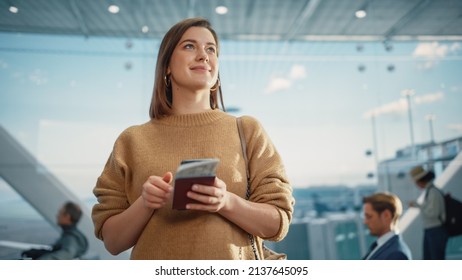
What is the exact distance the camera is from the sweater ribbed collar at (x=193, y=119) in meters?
0.97

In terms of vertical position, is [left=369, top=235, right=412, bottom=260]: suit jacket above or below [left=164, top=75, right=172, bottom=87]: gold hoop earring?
below

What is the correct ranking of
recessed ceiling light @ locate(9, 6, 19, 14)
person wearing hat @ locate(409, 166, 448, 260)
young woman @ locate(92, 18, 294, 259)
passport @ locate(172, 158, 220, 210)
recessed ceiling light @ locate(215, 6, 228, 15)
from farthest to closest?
recessed ceiling light @ locate(215, 6, 228, 15)
person wearing hat @ locate(409, 166, 448, 260)
recessed ceiling light @ locate(9, 6, 19, 14)
young woman @ locate(92, 18, 294, 259)
passport @ locate(172, 158, 220, 210)

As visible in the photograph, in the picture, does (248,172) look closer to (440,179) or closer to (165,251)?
(165,251)

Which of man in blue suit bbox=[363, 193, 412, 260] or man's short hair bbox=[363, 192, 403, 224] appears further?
man's short hair bbox=[363, 192, 403, 224]

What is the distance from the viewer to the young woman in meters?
0.86

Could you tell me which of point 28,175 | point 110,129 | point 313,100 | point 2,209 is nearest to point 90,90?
point 110,129

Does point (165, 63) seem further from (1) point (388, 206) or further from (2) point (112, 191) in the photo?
(1) point (388, 206)

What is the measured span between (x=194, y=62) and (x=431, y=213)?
320 cm

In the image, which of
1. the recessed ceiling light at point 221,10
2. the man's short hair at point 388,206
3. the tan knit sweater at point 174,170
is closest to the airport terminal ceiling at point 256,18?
the recessed ceiling light at point 221,10

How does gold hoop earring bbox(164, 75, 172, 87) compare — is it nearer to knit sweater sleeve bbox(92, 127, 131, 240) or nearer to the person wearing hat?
knit sweater sleeve bbox(92, 127, 131, 240)

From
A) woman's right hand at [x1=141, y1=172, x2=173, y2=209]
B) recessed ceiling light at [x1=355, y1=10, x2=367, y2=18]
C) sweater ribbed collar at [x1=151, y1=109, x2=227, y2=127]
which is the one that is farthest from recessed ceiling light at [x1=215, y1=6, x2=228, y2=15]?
woman's right hand at [x1=141, y1=172, x2=173, y2=209]

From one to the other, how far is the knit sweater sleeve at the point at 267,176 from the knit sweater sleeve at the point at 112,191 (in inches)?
11.1

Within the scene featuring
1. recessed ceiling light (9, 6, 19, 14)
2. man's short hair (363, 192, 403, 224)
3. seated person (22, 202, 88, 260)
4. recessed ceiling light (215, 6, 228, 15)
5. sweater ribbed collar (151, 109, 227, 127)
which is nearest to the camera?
sweater ribbed collar (151, 109, 227, 127)

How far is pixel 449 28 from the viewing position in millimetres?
3588
